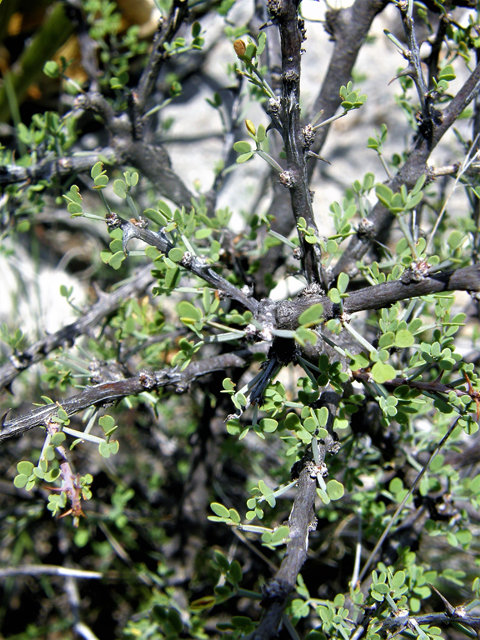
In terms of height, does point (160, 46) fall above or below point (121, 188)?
above

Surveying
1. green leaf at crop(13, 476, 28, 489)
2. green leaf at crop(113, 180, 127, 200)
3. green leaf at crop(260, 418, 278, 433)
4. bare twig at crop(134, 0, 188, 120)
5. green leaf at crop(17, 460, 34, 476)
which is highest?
bare twig at crop(134, 0, 188, 120)

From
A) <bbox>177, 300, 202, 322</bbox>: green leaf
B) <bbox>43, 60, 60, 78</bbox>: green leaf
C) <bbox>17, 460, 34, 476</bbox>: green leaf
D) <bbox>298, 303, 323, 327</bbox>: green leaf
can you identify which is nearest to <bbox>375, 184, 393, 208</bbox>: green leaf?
<bbox>298, 303, 323, 327</bbox>: green leaf

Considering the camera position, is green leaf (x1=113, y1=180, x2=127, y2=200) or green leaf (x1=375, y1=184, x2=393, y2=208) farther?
green leaf (x1=113, y1=180, x2=127, y2=200)

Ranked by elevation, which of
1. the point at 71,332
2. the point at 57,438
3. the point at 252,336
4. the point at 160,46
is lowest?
the point at 71,332

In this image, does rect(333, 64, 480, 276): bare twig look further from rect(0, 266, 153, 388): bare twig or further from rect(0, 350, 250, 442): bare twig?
rect(0, 266, 153, 388): bare twig

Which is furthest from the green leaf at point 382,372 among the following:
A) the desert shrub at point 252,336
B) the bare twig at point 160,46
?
the bare twig at point 160,46

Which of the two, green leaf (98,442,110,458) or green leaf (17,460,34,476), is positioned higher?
green leaf (98,442,110,458)

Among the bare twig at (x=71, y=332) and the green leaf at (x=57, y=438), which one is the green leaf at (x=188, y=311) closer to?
the green leaf at (x=57, y=438)

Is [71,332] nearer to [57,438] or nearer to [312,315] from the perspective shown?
[57,438]

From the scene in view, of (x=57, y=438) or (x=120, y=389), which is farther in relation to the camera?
(x=120, y=389)

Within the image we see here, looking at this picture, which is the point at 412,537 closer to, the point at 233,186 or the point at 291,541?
the point at 291,541

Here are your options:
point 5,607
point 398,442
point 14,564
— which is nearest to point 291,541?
point 398,442

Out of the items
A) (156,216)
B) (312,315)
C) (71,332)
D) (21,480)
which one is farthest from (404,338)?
(71,332)
